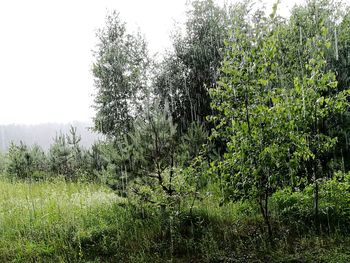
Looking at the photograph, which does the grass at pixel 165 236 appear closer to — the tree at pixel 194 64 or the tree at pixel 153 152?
the tree at pixel 153 152

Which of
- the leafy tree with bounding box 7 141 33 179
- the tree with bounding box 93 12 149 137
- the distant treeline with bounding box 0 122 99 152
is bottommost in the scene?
the leafy tree with bounding box 7 141 33 179

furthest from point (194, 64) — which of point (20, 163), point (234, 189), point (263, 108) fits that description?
point (263, 108)

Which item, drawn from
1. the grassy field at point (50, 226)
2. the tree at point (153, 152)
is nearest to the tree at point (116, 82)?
the grassy field at point (50, 226)

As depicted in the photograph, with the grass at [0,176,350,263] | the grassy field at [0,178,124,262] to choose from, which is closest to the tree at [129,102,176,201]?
the grass at [0,176,350,263]

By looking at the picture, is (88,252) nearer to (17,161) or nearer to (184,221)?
(184,221)

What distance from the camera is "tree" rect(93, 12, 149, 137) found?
65.5 ft

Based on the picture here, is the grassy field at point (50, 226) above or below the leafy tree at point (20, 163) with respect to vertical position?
below

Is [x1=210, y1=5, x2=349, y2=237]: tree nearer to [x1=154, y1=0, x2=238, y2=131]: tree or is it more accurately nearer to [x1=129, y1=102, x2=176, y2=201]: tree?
[x1=129, y1=102, x2=176, y2=201]: tree

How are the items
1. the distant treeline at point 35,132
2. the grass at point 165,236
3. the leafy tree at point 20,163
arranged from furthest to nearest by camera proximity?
the distant treeline at point 35,132 < the leafy tree at point 20,163 < the grass at point 165,236

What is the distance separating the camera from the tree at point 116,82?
65.5ft

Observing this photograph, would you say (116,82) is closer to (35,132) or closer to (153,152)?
(153,152)

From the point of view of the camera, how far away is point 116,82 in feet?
66.1

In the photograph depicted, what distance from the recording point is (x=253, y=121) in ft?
18.1

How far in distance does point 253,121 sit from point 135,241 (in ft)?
11.6
